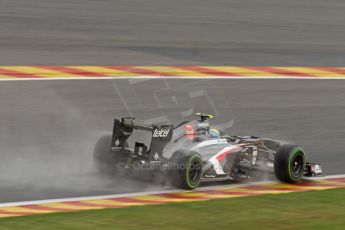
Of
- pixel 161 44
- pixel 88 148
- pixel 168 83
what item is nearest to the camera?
pixel 88 148

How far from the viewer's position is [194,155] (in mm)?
11359

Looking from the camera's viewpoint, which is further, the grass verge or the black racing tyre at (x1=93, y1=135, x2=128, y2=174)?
the black racing tyre at (x1=93, y1=135, x2=128, y2=174)

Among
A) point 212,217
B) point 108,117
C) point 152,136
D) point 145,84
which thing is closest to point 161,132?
point 152,136

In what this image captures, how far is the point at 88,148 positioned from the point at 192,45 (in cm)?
854

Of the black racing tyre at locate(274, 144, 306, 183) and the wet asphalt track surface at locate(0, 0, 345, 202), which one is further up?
the wet asphalt track surface at locate(0, 0, 345, 202)

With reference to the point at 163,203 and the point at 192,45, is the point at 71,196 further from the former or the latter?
the point at 192,45

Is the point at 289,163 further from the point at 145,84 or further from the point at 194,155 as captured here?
the point at 145,84

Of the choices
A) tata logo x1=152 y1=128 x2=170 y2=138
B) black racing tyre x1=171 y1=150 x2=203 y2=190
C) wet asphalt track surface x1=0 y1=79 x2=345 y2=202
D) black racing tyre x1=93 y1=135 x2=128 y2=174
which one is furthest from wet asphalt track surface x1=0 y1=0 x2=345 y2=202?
tata logo x1=152 y1=128 x2=170 y2=138

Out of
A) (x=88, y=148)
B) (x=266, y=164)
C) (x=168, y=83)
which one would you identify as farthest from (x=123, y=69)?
(x=266, y=164)

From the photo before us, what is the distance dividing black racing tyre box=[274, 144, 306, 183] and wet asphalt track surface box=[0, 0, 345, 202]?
1.21 metres

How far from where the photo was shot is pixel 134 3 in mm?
25359

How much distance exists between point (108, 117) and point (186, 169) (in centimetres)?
449

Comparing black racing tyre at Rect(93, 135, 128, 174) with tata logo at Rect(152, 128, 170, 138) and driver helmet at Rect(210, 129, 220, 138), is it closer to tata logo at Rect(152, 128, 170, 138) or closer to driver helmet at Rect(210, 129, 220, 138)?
tata logo at Rect(152, 128, 170, 138)

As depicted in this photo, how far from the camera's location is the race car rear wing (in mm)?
11742
